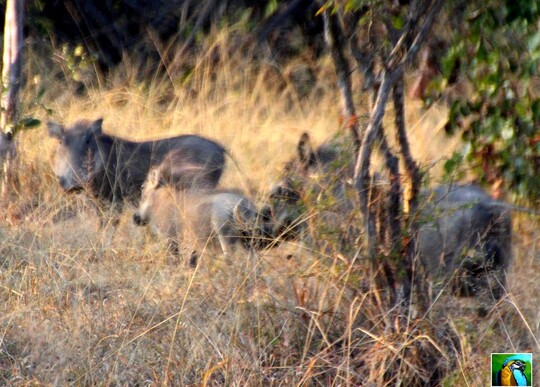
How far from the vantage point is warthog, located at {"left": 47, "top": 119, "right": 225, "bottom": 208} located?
22.2ft

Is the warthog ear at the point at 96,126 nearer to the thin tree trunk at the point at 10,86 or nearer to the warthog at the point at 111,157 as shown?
the warthog at the point at 111,157

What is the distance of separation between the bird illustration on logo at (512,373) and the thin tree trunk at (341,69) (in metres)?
0.98

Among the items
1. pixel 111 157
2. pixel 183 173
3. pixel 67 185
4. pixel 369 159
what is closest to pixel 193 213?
pixel 183 173

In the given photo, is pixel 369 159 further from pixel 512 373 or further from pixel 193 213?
pixel 193 213

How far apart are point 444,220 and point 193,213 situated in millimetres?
1658

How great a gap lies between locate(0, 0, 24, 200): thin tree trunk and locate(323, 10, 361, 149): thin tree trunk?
310cm

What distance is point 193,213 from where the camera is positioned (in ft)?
17.5

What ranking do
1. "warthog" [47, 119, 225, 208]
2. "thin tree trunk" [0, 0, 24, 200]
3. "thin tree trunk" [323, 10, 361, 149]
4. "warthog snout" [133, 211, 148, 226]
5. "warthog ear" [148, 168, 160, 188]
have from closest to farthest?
"thin tree trunk" [323, 10, 361, 149] < "warthog snout" [133, 211, 148, 226] < "warthog ear" [148, 168, 160, 188] < "thin tree trunk" [0, 0, 24, 200] < "warthog" [47, 119, 225, 208]

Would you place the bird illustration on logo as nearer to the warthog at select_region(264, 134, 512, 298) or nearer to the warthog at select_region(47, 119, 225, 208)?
the warthog at select_region(264, 134, 512, 298)

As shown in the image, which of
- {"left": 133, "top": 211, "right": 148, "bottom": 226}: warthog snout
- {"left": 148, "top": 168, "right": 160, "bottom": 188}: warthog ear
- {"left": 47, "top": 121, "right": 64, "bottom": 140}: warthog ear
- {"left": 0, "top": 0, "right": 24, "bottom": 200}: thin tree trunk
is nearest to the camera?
{"left": 133, "top": 211, "right": 148, "bottom": 226}: warthog snout

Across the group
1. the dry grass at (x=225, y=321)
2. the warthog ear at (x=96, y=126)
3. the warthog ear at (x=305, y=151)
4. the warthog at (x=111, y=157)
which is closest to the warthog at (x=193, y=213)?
the dry grass at (x=225, y=321)

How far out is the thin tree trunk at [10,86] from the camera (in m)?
6.25

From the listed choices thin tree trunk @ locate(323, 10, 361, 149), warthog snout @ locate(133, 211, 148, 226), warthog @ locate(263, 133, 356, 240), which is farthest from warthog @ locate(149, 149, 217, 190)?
thin tree trunk @ locate(323, 10, 361, 149)

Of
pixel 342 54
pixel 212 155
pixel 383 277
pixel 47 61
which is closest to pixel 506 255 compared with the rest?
pixel 383 277
